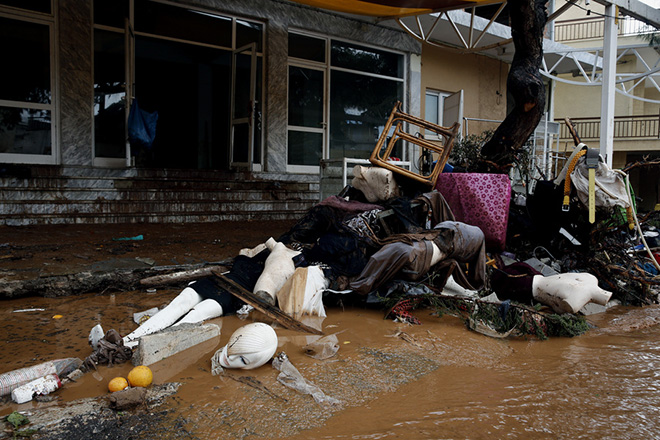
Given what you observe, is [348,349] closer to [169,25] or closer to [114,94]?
[114,94]

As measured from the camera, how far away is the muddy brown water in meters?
2.04

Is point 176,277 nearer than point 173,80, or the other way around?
point 176,277

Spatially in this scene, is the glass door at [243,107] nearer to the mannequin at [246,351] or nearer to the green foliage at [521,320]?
the green foliage at [521,320]

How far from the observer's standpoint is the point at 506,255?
5.08m

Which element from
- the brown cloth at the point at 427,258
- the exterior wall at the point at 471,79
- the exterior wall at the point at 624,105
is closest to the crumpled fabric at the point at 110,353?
the brown cloth at the point at 427,258

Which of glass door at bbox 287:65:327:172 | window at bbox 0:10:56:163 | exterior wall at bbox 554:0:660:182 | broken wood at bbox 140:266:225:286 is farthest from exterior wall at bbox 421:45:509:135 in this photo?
broken wood at bbox 140:266:225:286

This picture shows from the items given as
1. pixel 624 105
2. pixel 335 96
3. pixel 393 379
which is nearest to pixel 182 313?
pixel 393 379

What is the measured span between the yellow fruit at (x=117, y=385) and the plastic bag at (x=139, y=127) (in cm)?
592

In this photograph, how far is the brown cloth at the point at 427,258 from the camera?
373cm

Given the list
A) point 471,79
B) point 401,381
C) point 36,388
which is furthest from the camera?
point 471,79

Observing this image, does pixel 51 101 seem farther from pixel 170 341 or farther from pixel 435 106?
pixel 435 106

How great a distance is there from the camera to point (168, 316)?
3.04 m

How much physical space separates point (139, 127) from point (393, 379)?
637 cm

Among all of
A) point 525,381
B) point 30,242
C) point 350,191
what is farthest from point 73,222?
point 525,381
